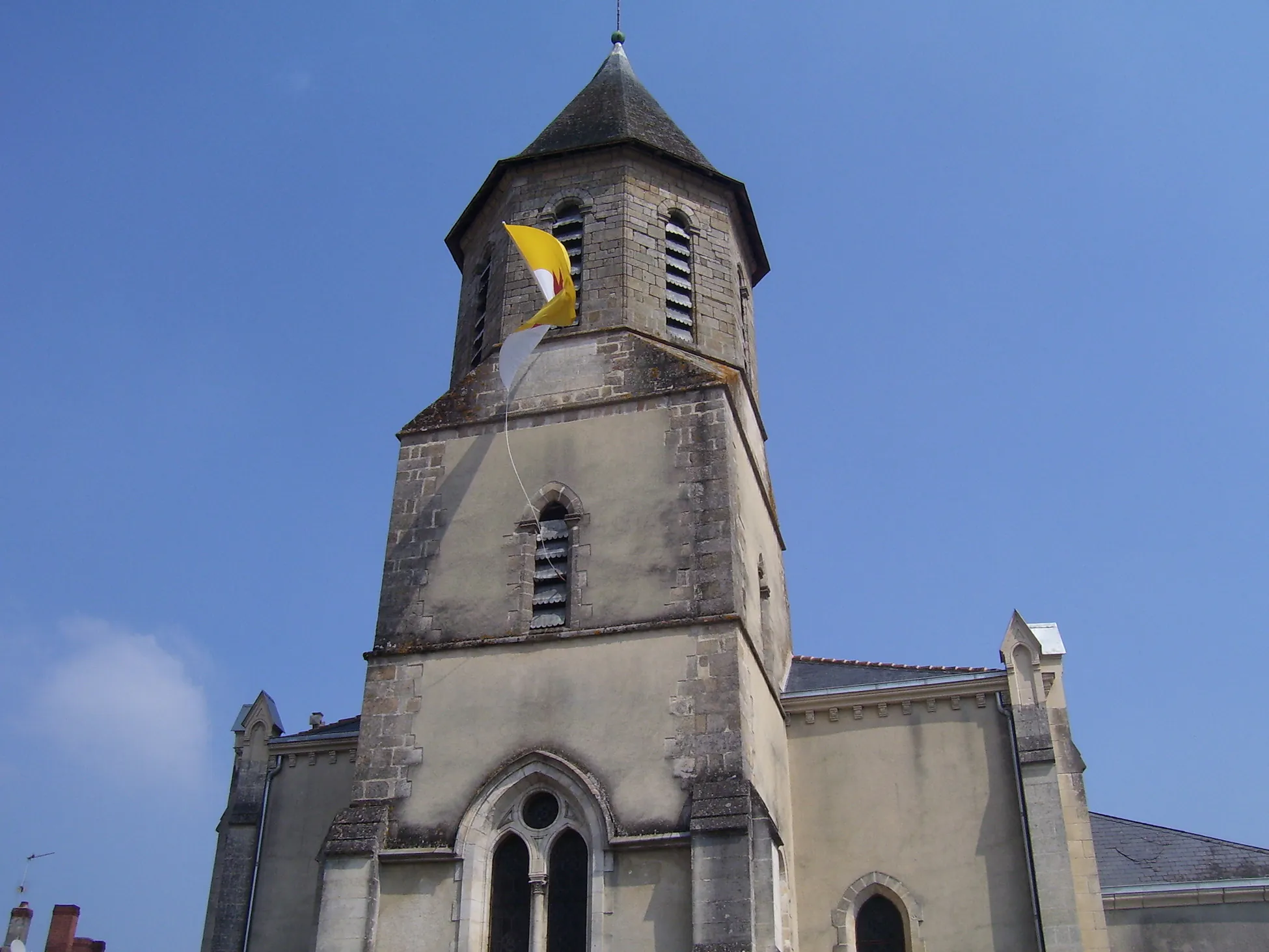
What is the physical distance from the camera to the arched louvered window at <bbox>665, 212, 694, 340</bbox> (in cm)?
1730

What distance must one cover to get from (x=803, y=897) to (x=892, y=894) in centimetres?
107

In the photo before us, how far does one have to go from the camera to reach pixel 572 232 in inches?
701

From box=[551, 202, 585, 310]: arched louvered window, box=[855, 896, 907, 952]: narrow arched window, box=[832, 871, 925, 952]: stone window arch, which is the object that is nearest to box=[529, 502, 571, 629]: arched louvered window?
box=[551, 202, 585, 310]: arched louvered window

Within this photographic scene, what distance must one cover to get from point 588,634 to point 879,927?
5.10m

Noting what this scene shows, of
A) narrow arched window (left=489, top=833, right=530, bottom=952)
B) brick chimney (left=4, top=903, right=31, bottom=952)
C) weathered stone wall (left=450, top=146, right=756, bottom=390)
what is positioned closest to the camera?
narrow arched window (left=489, top=833, right=530, bottom=952)

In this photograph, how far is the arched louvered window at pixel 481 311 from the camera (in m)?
17.8

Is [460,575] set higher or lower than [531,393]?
lower

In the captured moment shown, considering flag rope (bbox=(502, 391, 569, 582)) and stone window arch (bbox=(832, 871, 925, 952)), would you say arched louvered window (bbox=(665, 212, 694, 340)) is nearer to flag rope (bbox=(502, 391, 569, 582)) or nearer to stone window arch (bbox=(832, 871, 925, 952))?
flag rope (bbox=(502, 391, 569, 582))

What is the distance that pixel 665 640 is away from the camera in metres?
13.7

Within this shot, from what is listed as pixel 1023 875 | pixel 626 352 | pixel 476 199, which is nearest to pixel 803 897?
pixel 1023 875

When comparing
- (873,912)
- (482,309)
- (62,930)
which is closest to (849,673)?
(873,912)

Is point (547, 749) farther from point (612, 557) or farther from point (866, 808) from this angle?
point (866, 808)

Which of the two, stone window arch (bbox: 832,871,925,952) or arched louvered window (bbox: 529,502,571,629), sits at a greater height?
arched louvered window (bbox: 529,502,571,629)

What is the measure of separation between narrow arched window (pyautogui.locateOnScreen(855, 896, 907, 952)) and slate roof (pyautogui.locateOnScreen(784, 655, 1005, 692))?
8.90ft
